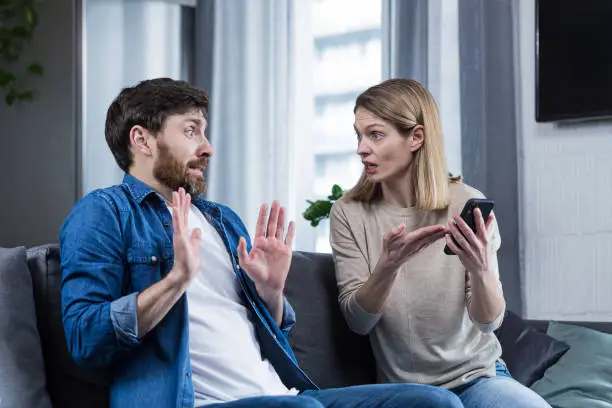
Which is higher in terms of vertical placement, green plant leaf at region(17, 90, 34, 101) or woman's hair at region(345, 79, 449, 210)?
green plant leaf at region(17, 90, 34, 101)

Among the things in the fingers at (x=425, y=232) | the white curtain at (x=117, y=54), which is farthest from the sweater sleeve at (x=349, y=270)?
the white curtain at (x=117, y=54)

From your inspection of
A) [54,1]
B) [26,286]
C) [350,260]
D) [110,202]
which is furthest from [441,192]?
[54,1]

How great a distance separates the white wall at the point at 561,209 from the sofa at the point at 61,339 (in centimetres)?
72

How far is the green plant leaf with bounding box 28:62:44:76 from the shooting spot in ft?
11.0

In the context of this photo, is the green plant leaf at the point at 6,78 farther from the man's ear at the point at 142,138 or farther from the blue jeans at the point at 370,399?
the blue jeans at the point at 370,399

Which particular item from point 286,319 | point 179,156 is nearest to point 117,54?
point 179,156

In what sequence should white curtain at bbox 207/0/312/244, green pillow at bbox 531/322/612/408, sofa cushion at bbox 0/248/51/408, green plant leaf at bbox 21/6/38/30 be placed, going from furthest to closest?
1. white curtain at bbox 207/0/312/244
2. green plant leaf at bbox 21/6/38/30
3. green pillow at bbox 531/322/612/408
4. sofa cushion at bbox 0/248/51/408

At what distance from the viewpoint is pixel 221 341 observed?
5.37ft

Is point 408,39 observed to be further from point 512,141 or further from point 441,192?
point 441,192

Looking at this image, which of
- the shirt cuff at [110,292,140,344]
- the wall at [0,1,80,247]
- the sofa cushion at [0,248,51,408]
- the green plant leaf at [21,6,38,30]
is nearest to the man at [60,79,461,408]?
the shirt cuff at [110,292,140,344]

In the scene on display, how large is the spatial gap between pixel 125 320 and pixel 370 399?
48 centimetres

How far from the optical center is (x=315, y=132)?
3.86m

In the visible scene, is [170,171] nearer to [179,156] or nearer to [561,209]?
[179,156]

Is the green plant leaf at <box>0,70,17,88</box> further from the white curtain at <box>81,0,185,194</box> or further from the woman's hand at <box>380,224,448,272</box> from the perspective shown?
the woman's hand at <box>380,224,448,272</box>
